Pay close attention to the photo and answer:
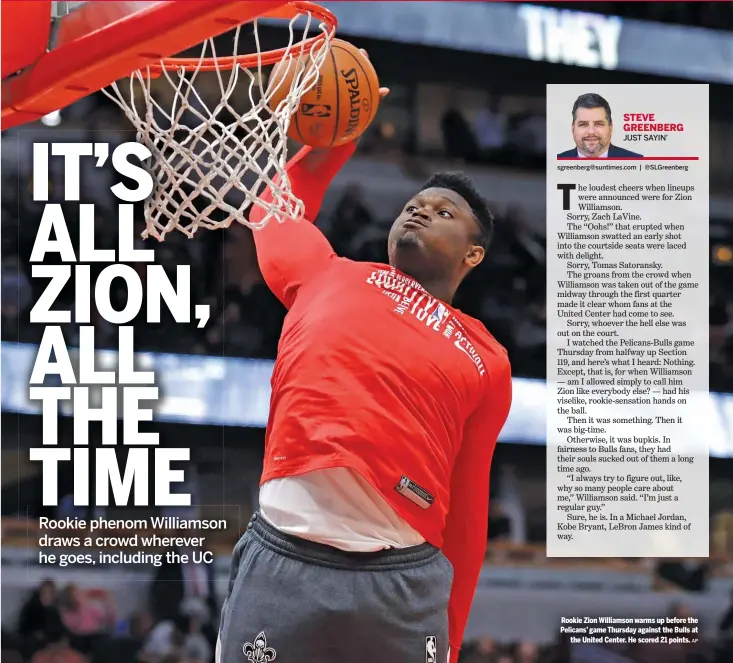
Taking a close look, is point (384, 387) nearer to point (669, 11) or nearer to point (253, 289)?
point (253, 289)

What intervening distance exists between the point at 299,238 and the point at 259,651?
1.28 metres

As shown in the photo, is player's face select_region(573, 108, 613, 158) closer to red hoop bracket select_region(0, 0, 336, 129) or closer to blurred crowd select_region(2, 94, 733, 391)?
blurred crowd select_region(2, 94, 733, 391)

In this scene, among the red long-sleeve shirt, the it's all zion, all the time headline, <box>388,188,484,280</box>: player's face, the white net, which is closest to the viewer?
the white net

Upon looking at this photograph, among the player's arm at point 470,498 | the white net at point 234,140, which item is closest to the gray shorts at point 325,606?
the player's arm at point 470,498

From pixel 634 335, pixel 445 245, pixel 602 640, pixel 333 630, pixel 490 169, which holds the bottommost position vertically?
pixel 602 640

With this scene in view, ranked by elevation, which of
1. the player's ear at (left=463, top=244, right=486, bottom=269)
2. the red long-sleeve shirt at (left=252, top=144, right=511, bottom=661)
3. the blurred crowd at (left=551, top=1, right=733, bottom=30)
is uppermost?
the blurred crowd at (left=551, top=1, right=733, bottom=30)

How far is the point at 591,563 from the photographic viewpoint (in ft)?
17.0

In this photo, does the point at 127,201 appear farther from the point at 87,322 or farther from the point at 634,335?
the point at 634,335

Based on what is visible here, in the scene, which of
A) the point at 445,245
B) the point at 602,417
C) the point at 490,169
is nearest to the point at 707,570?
the point at 602,417

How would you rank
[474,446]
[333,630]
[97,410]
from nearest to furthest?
1. [333,630]
2. [474,446]
3. [97,410]

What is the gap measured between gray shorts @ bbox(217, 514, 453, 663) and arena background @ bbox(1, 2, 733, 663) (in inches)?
80.0

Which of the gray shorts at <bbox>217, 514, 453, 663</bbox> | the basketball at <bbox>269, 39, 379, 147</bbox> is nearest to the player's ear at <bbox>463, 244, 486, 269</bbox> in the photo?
the basketball at <bbox>269, 39, 379, 147</bbox>

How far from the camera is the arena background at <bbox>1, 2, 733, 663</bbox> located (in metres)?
5.09

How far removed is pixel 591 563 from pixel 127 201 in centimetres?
272
